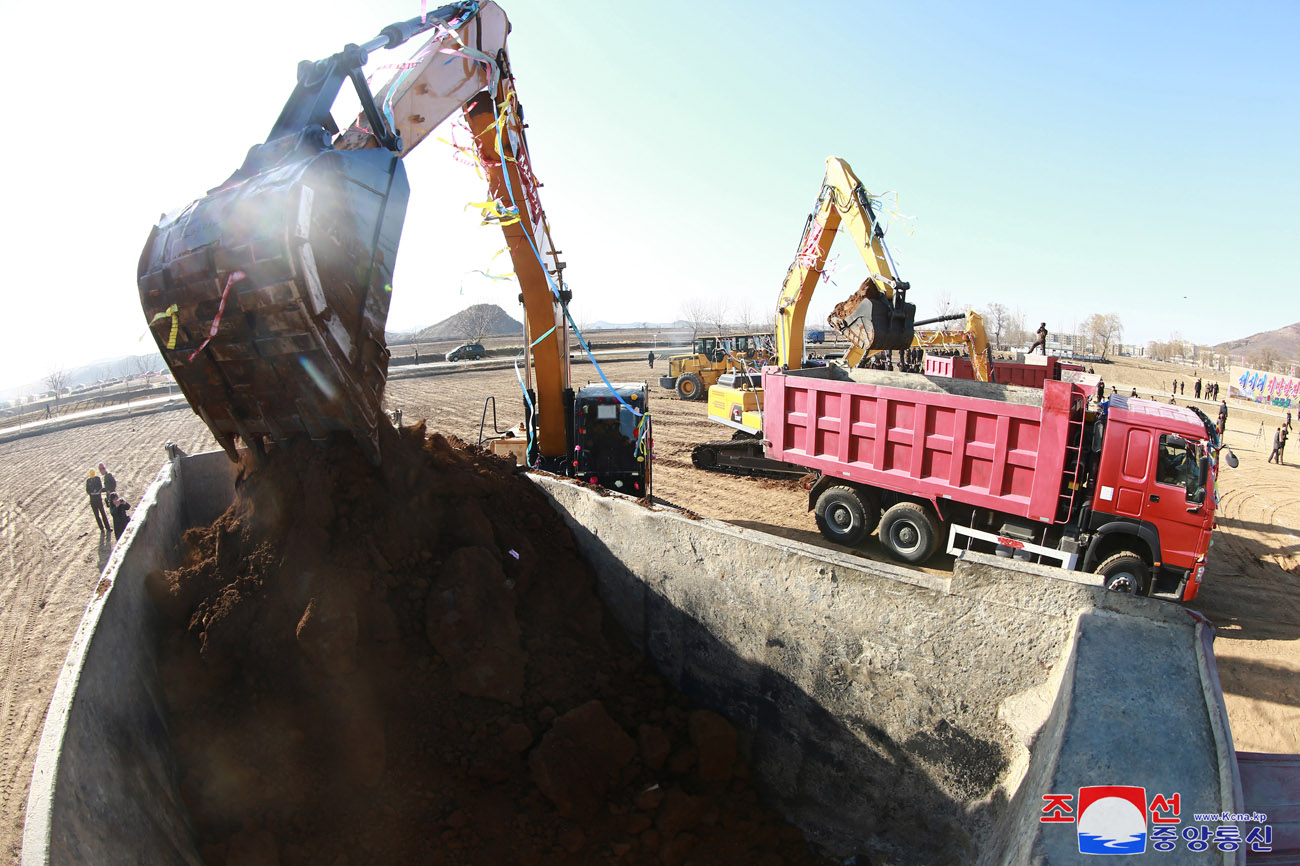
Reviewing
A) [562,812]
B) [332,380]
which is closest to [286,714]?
[562,812]

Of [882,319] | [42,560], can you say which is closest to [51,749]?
[42,560]

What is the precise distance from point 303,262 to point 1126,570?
8.23 meters

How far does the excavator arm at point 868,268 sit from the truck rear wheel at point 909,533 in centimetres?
347

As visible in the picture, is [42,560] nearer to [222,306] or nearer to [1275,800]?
[222,306]

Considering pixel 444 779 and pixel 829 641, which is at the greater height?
pixel 829 641

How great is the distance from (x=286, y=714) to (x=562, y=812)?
174cm

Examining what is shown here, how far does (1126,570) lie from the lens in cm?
686

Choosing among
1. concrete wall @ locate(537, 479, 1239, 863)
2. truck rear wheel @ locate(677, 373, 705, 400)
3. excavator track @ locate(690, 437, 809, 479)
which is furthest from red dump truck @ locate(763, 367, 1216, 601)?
truck rear wheel @ locate(677, 373, 705, 400)

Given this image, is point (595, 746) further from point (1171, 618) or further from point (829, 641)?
point (1171, 618)

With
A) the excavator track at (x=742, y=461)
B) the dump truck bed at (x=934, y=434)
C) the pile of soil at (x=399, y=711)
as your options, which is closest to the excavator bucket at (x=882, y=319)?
the dump truck bed at (x=934, y=434)

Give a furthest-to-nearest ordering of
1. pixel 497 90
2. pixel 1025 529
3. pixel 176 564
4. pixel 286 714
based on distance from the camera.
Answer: pixel 1025 529
pixel 497 90
pixel 176 564
pixel 286 714

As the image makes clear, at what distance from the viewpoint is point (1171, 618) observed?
9.75 ft

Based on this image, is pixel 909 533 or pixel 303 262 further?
pixel 909 533

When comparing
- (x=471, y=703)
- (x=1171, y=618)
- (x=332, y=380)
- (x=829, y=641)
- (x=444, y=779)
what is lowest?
(x=444, y=779)
